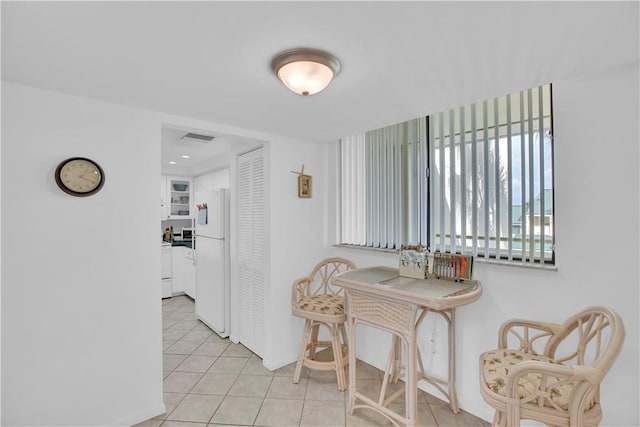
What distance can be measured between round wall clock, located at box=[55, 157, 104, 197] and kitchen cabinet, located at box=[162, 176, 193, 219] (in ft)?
12.4

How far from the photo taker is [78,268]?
1.95 metres

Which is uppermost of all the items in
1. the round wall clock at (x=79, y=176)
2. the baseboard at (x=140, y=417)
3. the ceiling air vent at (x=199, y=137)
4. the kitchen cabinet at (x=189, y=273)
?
the ceiling air vent at (x=199, y=137)

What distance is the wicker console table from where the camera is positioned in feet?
6.02

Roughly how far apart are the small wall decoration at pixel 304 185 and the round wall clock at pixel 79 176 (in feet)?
5.37

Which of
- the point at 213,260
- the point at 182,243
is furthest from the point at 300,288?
the point at 182,243

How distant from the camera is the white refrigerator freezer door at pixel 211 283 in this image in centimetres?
361

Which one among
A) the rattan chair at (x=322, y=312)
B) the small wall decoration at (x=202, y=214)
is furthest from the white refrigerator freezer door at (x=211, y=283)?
the rattan chair at (x=322, y=312)

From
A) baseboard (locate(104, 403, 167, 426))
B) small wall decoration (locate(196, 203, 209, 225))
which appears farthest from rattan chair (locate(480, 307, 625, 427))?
small wall decoration (locate(196, 203, 209, 225))

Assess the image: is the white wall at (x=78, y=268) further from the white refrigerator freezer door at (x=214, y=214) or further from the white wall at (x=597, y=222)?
the white wall at (x=597, y=222)

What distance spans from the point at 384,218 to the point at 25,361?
8.84ft

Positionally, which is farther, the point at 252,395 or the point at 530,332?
the point at 252,395

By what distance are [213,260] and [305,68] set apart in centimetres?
287

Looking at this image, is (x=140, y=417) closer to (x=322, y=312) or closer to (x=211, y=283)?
(x=322, y=312)

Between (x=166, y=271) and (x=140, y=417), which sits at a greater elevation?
(x=166, y=271)
